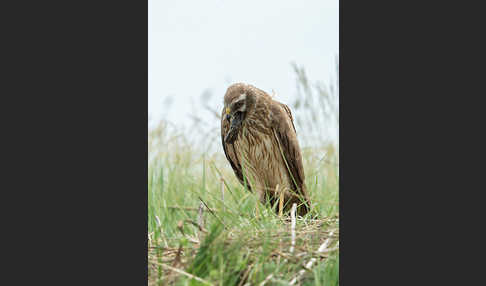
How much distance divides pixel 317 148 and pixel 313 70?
742 mm

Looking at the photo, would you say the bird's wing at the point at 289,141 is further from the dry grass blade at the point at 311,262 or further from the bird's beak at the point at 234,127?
the dry grass blade at the point at 311,262

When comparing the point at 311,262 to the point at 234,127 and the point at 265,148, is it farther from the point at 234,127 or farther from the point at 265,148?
the point at 265,148

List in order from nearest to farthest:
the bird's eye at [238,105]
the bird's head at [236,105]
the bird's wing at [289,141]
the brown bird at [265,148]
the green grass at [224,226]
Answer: the green grass at [224,226], the bird's head at [236,105], the bird's eye at [238,105], the brown bird at [265,148], the bird's wing at [289,141]

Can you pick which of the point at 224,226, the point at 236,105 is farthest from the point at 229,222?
the point at 236,105

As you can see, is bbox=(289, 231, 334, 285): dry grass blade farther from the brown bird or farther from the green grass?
the brown bird

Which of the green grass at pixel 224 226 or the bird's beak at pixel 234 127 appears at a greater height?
the bird's beak at pixel 234 127

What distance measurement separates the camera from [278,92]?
3346 millimetres

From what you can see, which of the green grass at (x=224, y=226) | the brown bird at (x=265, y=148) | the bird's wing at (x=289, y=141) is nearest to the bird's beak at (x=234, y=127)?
the brown bird at (x=265, y=148)

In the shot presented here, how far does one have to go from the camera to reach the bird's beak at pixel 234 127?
365cm

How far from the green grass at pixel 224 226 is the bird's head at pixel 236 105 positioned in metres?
0.23

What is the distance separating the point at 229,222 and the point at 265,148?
125 cm

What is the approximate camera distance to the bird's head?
3305mm

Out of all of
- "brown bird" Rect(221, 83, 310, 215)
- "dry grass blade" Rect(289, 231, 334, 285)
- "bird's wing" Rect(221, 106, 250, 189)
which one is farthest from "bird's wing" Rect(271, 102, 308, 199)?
"dry grass blade" Rect(289, 231, 334, 285)

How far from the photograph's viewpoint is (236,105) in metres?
3.51
